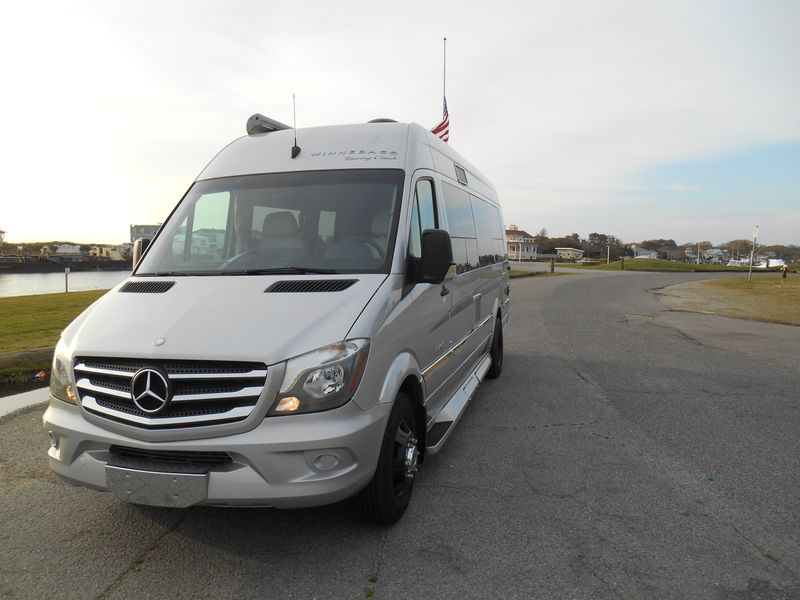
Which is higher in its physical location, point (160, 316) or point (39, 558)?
point (160, 316)

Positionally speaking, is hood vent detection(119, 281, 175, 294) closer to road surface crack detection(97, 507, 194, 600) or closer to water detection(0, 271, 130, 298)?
road surface crack detection(97, 507, 194, 600)

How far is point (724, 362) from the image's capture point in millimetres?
8648

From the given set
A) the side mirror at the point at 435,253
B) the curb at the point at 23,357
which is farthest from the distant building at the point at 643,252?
the side mirror at the point at 435,253

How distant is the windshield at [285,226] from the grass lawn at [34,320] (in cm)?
560

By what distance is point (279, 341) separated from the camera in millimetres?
2803

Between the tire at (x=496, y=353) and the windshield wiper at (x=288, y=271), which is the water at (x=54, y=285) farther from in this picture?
the windshield wiper at (x=288, y=271)

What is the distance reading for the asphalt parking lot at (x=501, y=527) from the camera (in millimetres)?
2785

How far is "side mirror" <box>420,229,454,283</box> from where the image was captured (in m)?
3.50

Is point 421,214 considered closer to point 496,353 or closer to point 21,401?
point 496,353

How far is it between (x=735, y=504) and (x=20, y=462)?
5.18 meters

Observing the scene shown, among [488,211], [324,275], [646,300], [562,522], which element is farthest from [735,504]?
[646,300]

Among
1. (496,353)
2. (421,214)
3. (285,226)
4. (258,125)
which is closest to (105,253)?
(496,353)

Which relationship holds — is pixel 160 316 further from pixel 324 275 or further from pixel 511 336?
pixel 511 336

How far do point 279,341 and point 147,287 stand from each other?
1324mm
